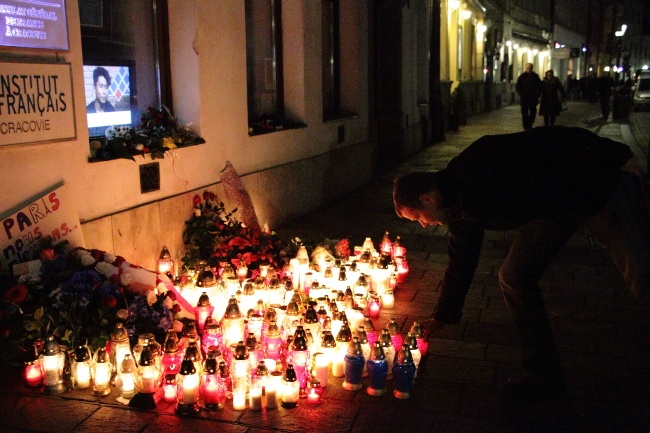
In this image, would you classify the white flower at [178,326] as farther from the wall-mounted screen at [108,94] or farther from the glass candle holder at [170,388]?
the wall-mounted screen at [108,94]

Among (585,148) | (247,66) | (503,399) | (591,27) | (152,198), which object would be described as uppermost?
(591,27)

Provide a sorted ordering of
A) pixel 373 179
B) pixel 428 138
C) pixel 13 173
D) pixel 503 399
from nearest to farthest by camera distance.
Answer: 1. pixel 503 399
2. pixel 13 173
3. pixel 373 179
4. pixel 428 138

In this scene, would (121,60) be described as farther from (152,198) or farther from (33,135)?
(33,135)

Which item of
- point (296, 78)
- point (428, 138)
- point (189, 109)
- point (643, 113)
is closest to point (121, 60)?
point (189, 109)

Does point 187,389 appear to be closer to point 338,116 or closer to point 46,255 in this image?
point 46,255

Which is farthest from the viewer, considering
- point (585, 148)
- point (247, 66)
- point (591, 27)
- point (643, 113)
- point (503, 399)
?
point (591, 27)

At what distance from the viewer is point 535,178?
13.8ft

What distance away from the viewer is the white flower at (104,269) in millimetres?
5734

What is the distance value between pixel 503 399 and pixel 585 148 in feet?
5.43

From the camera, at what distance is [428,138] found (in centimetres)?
2073

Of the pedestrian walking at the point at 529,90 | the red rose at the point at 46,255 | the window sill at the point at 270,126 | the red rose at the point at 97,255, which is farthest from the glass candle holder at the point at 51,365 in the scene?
the pedestrian walking at the point at 529,90

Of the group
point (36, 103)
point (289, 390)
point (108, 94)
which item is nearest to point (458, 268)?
point (289, 390)

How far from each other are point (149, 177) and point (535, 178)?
4.32 m

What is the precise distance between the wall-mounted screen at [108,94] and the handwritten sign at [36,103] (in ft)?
2.51
